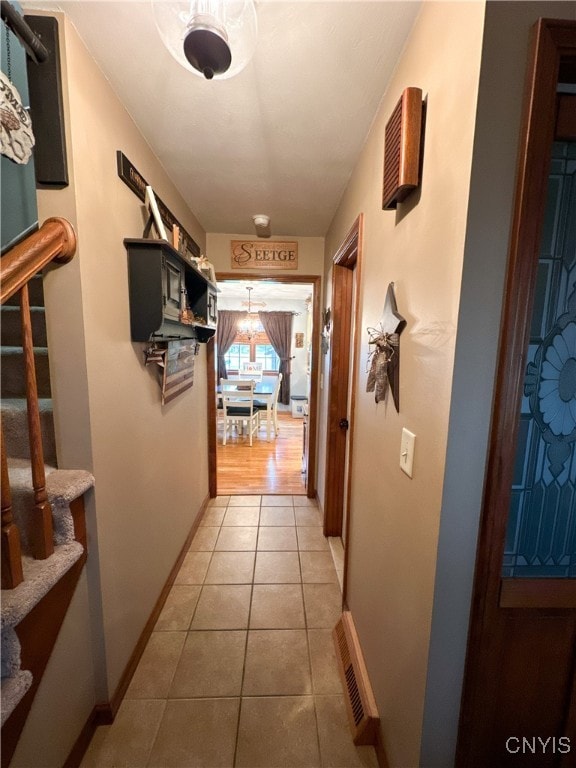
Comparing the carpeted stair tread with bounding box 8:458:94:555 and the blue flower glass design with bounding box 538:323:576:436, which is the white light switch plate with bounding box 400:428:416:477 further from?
the carpeted stair tread with bounding box 8:458:94:555

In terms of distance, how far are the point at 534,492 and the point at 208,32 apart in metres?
1.40

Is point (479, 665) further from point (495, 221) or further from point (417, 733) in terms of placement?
point (495, 221)

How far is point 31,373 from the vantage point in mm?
853

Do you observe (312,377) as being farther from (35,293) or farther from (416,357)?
(35,293)

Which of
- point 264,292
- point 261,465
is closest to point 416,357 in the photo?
point 261,465

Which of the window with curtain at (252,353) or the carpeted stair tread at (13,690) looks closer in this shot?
the carpeted stair tread at (13,690)

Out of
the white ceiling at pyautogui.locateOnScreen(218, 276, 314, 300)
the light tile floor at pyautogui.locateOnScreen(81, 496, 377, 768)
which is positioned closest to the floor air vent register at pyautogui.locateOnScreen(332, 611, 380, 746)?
the light tile floor at pyautogui.locateOnScreen(81, 496, 377, 768)

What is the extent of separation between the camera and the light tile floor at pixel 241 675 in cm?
111

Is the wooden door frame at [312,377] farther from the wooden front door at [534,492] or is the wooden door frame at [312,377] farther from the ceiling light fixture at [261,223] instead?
the wooden front door at [534,492]

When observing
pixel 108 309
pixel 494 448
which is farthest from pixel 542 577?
pixel 108 309

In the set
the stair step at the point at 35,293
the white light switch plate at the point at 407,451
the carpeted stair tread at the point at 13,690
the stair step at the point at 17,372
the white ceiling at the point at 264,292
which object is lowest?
the carpeted stair tread at the point at 13,690

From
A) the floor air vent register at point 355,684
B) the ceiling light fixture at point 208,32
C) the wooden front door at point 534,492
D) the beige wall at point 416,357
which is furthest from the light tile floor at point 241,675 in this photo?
the ceiling light fixture at point 208,32

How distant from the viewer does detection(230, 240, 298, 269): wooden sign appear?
2688 millimetres

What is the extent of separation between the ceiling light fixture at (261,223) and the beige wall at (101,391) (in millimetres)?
803
